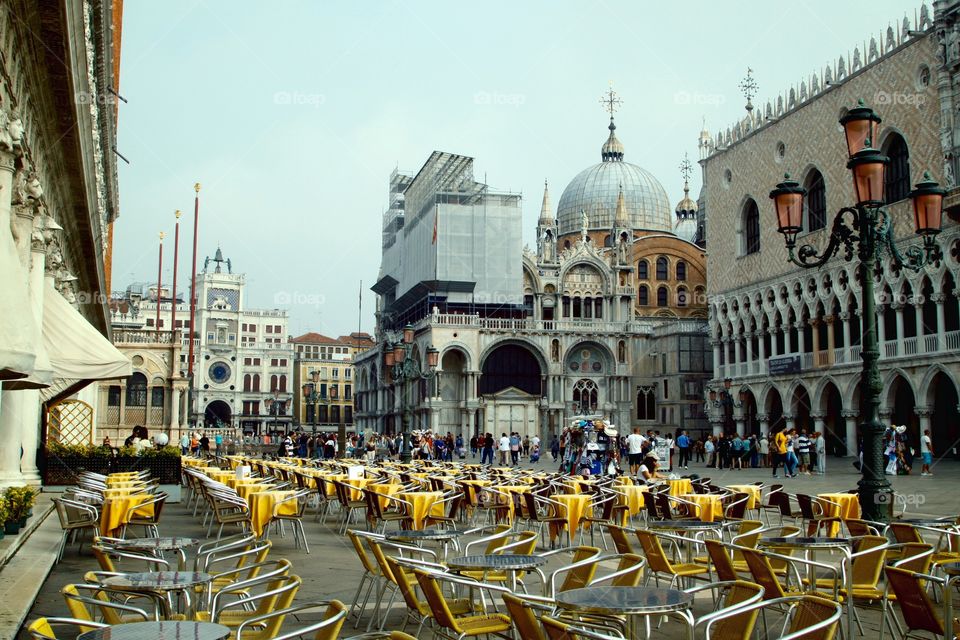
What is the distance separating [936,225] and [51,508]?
11.3 meters

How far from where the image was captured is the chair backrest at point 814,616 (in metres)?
4.16

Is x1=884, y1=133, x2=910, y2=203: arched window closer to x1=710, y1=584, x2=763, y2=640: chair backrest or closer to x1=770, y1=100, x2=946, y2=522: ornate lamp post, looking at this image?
x1=770, y1=100, x2=946, y2=522: ornate lamp post

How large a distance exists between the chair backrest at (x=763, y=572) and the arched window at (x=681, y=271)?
178ft

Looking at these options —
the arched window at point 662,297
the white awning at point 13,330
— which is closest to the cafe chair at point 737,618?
the white awning at point 13,330

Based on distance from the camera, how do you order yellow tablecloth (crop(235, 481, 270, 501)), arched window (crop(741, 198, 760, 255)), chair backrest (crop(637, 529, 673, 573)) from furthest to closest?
arched window (crop(741, 198, 760, 255)), yellow tablecloth (crop(235, 481, 270, 501)), chair backrest (crop(637, 529, 673, 573))

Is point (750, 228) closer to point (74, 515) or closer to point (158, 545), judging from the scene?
point (74, 515)

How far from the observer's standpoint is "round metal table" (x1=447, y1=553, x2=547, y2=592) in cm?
575

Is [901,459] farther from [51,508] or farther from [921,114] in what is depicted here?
[51,508]

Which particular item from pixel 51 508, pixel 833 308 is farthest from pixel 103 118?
pixel 833 308

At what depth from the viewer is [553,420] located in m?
47.9

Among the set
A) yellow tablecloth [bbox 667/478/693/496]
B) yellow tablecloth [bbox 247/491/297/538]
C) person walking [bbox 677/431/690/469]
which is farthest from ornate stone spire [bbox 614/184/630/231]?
yellow tablecloth [bbox 247/491/297/538]

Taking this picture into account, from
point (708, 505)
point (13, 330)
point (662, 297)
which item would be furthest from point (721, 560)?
point (662, 297)

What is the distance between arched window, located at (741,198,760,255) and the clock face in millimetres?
57882

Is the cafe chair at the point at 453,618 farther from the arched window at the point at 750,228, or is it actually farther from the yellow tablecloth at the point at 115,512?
the arched window at the point at 750,228
